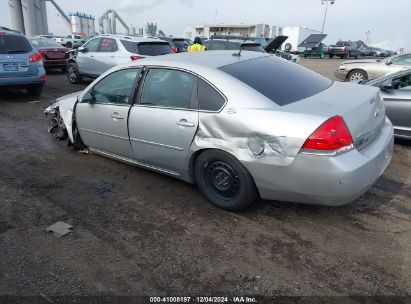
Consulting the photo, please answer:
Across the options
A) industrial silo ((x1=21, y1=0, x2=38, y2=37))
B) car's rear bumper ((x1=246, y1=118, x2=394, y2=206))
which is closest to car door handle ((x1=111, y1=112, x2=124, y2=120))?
car's rear bumper ((x1=246, y1=118, x2=394, y2=206))

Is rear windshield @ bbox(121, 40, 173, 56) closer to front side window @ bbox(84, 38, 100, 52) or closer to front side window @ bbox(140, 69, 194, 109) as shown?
front side window @ bbox(84, 38, 100, 52)

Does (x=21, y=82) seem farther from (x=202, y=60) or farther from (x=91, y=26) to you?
(x=91, y=26)

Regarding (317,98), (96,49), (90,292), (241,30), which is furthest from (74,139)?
(241,30)

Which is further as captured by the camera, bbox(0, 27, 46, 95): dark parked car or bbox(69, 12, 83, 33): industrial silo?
bbox(69, 12, 83, 33): industrial silo

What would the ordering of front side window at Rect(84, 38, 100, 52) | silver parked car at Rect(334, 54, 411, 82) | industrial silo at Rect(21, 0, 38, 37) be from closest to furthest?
silver parked car at Rect(334, 54, 411, 82), front side window at Rect(84, 38, 100, 52), industrial silo at Rect(21, 0, 38, 37)

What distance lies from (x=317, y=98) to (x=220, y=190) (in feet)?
4.26

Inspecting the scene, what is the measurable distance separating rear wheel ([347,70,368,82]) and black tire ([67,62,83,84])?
9.44m

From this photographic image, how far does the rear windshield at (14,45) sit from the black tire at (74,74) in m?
2.87

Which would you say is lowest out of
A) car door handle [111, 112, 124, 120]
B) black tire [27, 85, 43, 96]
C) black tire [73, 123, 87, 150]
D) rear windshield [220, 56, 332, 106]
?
black tire [27, 85, 43, 96]

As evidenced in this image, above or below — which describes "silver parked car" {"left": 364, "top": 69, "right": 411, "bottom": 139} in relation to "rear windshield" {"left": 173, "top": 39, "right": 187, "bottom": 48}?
below

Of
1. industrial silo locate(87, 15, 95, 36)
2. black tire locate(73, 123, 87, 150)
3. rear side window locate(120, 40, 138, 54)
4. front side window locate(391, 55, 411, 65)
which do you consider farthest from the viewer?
industrial silo locate(87, 15, 95, 36)

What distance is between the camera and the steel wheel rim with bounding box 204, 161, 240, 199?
3.37 metres

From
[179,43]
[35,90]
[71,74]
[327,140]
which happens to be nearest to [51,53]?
[71,74]

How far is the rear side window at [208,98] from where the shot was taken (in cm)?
330
